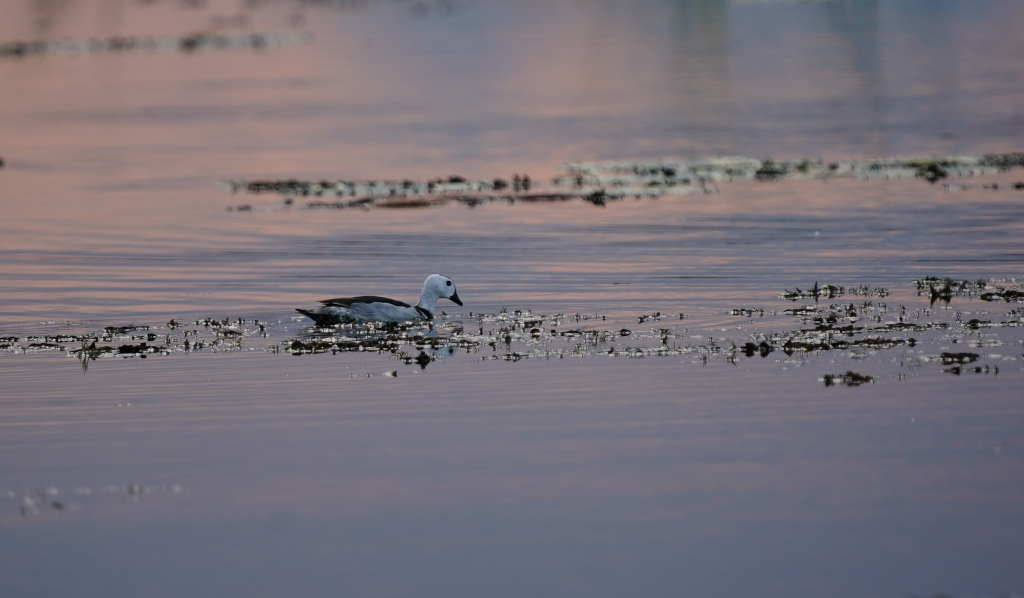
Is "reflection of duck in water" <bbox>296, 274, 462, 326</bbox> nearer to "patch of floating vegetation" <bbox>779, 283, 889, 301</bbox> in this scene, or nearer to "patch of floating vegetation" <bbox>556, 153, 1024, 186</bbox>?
"patch of floating vegetation" <bbox>779, 283, 889, 301</bbox>

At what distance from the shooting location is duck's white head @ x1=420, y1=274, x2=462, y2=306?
1739cm

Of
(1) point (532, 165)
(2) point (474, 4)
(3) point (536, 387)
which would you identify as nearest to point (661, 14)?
(2) point (474, 4)

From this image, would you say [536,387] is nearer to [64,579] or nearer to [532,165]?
[64,579]

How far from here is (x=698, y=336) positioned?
1495cm

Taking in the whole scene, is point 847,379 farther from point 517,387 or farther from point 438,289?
point 438,289

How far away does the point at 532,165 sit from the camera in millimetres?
32656

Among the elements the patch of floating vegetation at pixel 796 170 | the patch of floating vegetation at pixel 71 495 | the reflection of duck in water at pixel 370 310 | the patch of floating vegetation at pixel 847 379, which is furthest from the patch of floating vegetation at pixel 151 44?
the patch of floating vegetation at pixel 71 495

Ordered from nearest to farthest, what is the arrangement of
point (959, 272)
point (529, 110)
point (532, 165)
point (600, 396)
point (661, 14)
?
point (600, 396)
point (959, 272)
point (532, 165)
point (529, 110)
point (661, 14)

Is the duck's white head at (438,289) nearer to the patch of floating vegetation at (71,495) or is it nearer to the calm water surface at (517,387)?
the calm water surface at (517,387)

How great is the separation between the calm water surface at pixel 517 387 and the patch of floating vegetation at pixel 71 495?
0.03m

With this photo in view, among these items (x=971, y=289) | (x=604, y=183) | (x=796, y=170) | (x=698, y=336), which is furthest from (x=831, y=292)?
(x=796, y=170)

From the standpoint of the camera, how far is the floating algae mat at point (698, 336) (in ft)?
45.4

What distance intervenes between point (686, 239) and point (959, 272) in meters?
4.69

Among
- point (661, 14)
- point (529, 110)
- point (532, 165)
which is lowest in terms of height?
point (532, 165)
